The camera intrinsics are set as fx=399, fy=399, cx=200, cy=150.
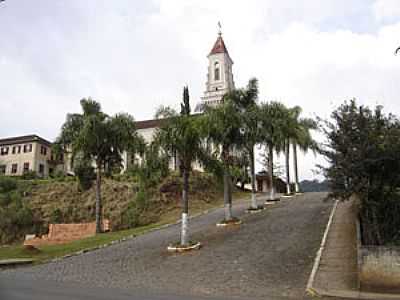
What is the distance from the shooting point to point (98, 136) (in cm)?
2556

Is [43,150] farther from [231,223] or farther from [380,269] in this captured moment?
[380,269]

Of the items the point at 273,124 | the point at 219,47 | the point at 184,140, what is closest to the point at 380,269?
the point at 184,140

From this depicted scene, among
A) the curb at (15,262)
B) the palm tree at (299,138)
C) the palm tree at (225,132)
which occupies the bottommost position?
the curb at (15,262)

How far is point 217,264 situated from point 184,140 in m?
5.86

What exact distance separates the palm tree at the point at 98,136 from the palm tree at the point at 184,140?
8.94m

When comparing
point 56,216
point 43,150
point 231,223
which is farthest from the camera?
point 43,150

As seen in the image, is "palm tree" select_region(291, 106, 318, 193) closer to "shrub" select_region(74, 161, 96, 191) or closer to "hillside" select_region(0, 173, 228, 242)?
"hillside" select_region(0, 173, 228, 242)

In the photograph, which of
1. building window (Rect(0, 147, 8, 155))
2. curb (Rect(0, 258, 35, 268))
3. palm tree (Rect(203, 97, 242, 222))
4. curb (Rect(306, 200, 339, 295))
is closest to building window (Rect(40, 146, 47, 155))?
building window (Rect(0, 147, 8, 155))

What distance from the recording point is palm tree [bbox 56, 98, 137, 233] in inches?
1000

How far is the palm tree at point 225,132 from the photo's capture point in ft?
61.7

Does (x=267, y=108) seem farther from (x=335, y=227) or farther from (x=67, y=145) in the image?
(x=67, y=145)

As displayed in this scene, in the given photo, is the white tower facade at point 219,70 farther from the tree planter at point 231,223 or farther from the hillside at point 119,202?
the tree planter at point 231,223

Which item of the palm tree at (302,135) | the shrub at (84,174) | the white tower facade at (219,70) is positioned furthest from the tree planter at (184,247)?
the white tower facade at (219,70)

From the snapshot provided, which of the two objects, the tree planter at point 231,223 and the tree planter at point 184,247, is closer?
the tree planter at point 184,247
